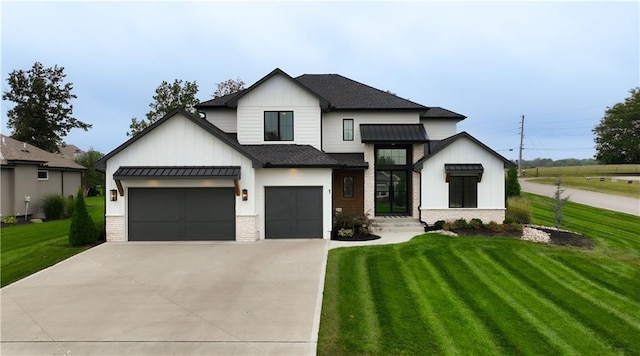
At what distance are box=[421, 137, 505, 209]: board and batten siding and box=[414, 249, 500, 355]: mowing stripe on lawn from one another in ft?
22.1

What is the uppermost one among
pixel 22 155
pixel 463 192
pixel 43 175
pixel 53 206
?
pixel 22 155

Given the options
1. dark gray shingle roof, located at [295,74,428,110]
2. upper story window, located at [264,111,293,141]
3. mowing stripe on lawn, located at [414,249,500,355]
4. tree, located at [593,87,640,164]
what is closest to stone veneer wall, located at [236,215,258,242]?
upper story window, located at [264,111,293,141]

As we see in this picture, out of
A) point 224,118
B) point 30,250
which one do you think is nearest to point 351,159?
point 224,118

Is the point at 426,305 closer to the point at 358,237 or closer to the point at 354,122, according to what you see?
the point at 358,237

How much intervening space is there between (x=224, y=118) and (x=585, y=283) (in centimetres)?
1658

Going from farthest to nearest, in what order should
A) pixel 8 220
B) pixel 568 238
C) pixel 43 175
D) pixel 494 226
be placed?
pixel 43 175, pixel 8 220, pixel 494 226, pixel 568 238

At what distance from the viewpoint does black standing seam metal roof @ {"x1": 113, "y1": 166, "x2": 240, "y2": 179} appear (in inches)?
508

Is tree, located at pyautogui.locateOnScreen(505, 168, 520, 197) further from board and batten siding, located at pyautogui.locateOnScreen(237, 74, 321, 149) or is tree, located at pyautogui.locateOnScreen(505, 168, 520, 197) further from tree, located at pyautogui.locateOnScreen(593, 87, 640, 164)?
tree, located at pyautogui.locateOnScreen(593, 87, 640, 164)

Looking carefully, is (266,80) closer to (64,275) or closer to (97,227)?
(97,227)

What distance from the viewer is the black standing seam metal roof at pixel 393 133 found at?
16.4 metres

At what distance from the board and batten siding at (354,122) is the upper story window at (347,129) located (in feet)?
0.55

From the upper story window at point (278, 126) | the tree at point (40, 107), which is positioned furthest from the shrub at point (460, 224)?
the tree at point (40, 107)

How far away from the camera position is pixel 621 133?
56.4 meters

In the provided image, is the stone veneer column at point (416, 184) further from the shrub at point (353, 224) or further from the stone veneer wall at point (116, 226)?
the stone veneer wall at point (116, 226)
